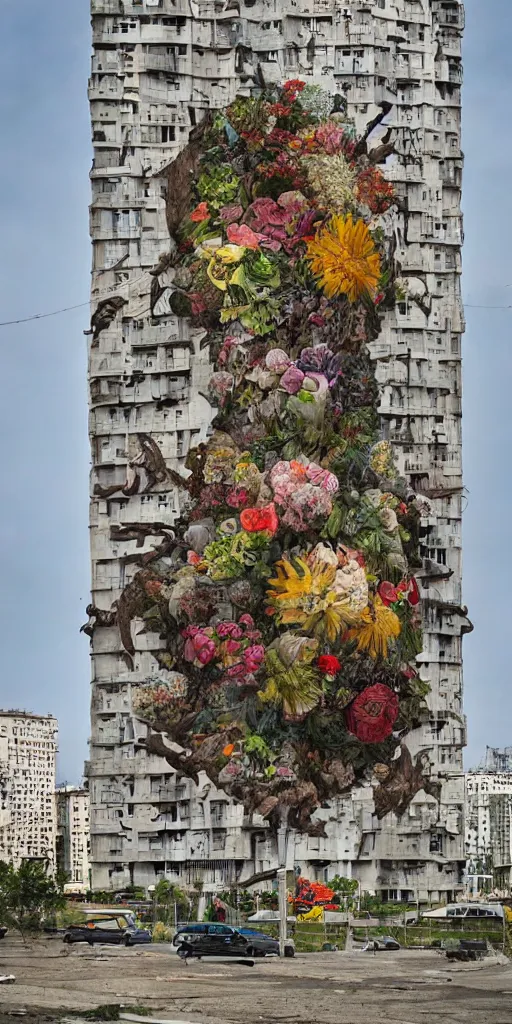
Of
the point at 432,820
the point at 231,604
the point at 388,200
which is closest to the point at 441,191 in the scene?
the point at 388,200

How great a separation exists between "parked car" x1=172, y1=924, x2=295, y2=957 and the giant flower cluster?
1668 mm

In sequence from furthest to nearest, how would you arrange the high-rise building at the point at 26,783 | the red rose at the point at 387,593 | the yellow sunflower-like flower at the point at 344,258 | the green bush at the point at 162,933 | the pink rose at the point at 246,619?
the high-rise building at the point at 26,783 < the yellow sunflower-like flower at the point at 344,258 < the red rose at the point at 387,593 < the green bush at the point at 162,933 < the pink rose at the point at 246,619

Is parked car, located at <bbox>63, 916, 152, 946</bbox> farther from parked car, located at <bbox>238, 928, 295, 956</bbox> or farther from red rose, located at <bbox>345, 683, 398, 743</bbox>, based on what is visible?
red rose, located at <bbox>345, 683, 398, 743</bbox>

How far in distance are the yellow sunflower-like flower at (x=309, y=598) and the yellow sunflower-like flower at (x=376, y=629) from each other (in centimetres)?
15

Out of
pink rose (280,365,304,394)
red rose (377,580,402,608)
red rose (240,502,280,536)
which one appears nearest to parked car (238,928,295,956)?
red rose (377,580,402,608)

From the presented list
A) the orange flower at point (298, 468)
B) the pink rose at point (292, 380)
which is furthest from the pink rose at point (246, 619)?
the pink rose at point (292, 380)

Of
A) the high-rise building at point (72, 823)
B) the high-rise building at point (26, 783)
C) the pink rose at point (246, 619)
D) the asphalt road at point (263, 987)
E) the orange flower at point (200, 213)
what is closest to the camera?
the asphalt road at point (263, 987)

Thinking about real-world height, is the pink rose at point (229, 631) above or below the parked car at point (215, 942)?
above

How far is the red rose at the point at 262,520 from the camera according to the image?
50.7ft

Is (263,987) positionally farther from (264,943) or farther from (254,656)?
(254,656)

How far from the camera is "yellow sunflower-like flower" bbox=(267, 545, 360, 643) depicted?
15289 millimetres

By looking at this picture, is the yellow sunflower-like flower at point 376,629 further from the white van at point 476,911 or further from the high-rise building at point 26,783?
the high-rise building at point 26,783

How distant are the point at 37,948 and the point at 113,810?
1776 millimetres

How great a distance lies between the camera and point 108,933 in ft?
49.6
